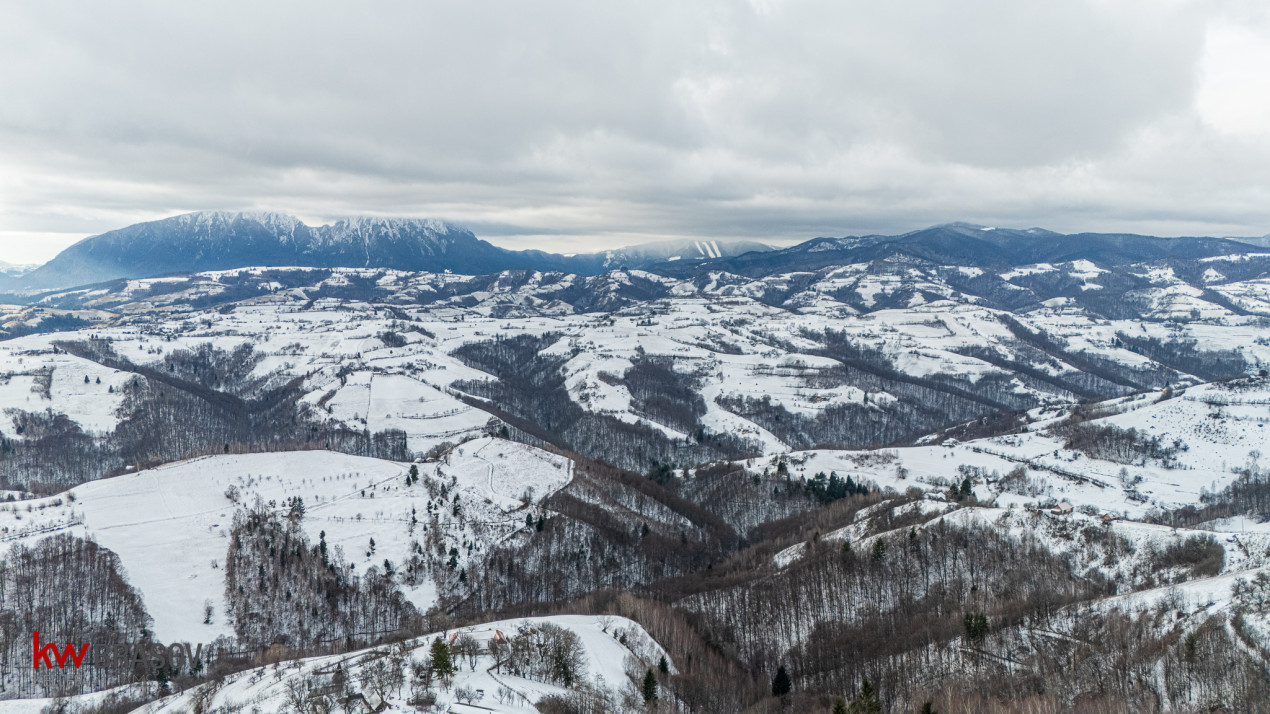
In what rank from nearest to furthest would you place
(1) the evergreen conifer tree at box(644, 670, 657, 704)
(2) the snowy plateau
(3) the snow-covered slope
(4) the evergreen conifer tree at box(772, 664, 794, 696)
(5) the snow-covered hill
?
(5) the snow-covered hill, (2) the snowy plateau, (1) the evergreen conifer tree at box(644, 670, 657, 704), (4) the evergreen conifer tree at box(772, 664, 794, 696), (3) the snow-covered slope

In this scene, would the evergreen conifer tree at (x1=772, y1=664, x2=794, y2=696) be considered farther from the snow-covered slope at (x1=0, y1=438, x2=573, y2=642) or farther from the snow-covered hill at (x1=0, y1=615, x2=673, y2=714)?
the snow-covered slope at (x1=0, y1=438, x2=573, y2=642)

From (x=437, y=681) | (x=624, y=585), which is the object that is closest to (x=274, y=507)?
(x=624, y=585)

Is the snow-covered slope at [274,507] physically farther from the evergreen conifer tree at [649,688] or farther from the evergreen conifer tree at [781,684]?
the evergreen conifer tree at [781,684]

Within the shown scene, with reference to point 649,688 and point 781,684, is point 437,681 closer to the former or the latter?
point 649,688

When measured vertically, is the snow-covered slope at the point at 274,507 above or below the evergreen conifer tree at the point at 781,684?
above

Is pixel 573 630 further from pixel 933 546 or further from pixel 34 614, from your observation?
pixel 34 614

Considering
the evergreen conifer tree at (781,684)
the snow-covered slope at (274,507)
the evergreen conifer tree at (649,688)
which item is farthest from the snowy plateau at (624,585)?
the evergreen conifer tree at (781,684)

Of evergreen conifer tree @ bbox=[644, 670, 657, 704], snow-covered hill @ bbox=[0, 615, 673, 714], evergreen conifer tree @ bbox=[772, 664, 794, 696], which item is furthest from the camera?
evergreen conifer tree @ bbox=[772, 664, 794, 696]

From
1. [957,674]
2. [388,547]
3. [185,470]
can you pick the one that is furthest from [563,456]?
[957,674]

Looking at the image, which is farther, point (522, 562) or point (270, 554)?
point (522, 562)

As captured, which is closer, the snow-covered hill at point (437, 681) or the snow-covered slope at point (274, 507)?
the snow-covered hill at point (437, 681)

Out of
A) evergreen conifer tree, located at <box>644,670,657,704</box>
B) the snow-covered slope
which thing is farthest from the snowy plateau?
the snow-covered slope
